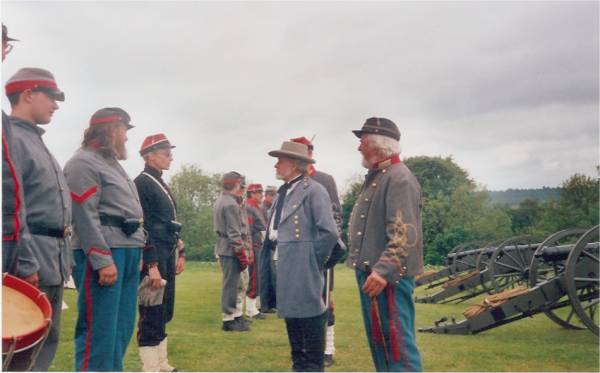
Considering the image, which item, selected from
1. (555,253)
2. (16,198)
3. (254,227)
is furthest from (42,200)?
(254,227)

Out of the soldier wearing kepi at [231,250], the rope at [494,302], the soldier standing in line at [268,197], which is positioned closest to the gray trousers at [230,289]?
the soldier wearing kepi at [231,250]

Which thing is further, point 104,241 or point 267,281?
point 267,281

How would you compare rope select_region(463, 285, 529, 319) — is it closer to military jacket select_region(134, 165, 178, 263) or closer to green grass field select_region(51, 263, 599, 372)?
green grass field select_region(51, 263, 599, 372)

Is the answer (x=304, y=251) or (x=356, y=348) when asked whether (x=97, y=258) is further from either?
(x=356, y=348)

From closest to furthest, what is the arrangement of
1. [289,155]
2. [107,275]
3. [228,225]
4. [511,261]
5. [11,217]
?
[11,217] < [107,275] < [289,155] < [228,225] < [511,261]

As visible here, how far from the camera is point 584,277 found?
23.6 ft

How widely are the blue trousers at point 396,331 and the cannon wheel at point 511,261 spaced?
750cm

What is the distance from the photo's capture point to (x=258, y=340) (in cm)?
725

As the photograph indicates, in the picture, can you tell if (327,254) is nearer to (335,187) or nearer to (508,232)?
(335,187)

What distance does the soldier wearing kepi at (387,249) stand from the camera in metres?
3.73

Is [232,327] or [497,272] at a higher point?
[497,272]

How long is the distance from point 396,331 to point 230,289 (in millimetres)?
4557

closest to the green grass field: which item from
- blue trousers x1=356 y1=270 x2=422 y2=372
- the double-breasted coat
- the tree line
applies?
the double-breasted coat

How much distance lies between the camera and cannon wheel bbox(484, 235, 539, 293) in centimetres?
1100
